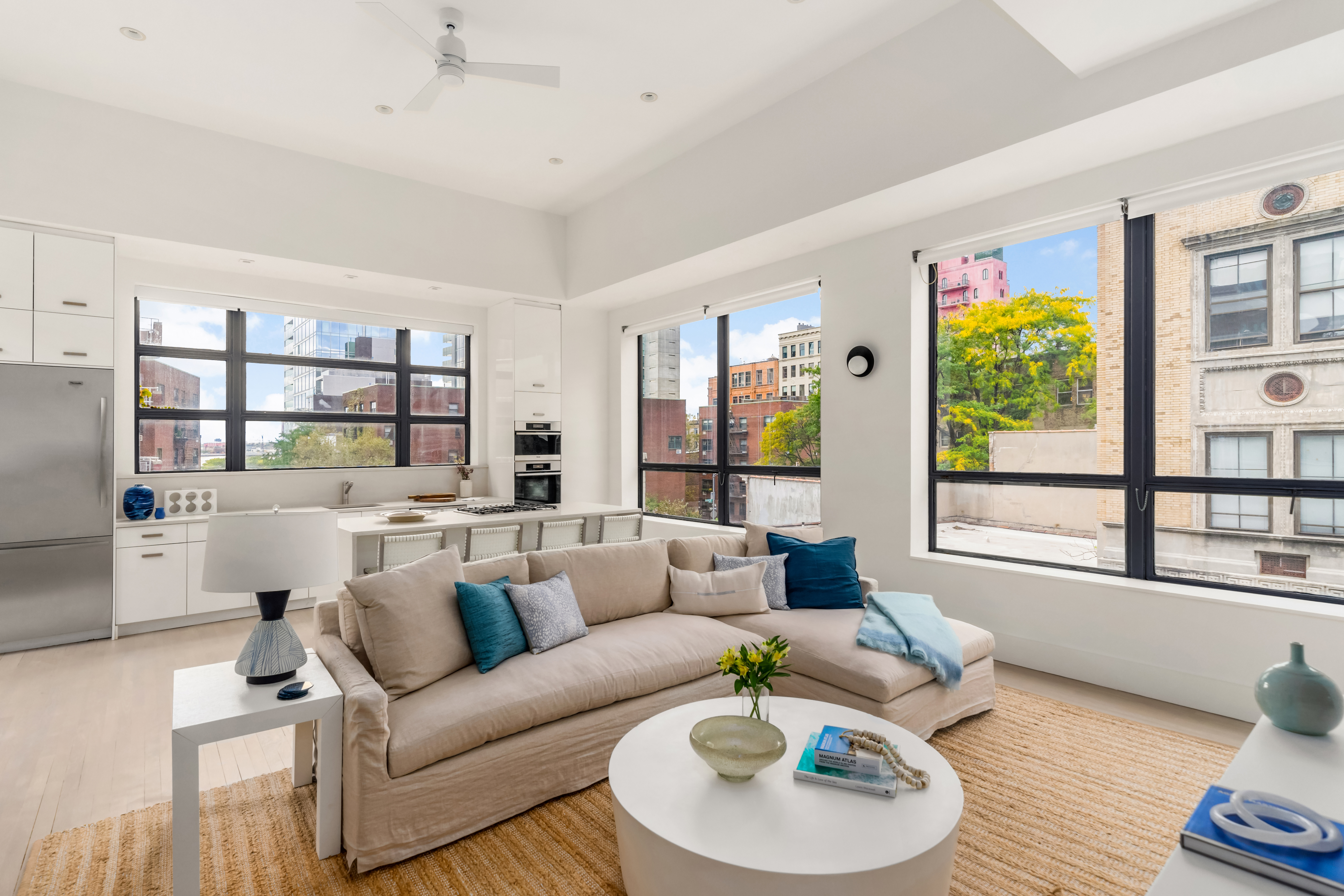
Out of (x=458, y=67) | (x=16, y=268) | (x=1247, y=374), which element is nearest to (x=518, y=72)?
(x=458, y=67)

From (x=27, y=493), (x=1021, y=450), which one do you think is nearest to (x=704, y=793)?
(x=1021, y=450)

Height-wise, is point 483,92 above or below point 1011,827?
above

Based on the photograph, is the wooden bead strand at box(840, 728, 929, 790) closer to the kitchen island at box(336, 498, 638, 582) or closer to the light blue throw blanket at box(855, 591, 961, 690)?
the light blue throw blanket at box(855, 591, 961, 690)

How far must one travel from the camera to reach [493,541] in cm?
400

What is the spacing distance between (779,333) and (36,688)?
5280 millimetres

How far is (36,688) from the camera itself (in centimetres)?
346

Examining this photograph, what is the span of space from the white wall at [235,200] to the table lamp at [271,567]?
347cm

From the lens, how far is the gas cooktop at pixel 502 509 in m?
4.54

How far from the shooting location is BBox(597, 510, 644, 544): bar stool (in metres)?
4.51

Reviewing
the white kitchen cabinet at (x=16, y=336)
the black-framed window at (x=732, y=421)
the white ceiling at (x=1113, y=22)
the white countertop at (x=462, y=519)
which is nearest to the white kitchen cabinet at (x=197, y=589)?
the white countertop at (x=462, y=519)

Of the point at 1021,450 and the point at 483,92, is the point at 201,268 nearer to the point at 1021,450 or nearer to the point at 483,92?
the point at 483,92

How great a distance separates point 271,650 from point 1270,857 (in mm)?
2585

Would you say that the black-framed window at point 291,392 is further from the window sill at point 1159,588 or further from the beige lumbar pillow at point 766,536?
the window sill at point 1159,588

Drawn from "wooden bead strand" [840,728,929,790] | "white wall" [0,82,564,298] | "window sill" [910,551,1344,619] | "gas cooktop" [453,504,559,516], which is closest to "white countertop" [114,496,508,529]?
"gas cooktop" [453,504,559,516]
